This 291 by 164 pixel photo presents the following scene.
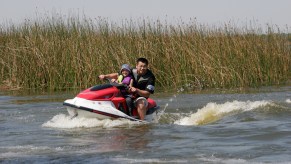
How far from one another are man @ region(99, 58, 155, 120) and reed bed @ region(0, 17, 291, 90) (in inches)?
249

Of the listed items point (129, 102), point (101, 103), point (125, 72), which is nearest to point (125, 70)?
point (125, 72)

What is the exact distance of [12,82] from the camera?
1928 cm

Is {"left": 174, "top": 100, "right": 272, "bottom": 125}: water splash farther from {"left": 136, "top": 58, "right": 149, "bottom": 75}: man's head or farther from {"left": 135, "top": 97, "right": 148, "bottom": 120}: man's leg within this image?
{"left": 136, "top": 58, "right": 149, "bottom": 75}: man's head

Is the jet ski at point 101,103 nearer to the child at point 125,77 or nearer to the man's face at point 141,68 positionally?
the child at point 125,77

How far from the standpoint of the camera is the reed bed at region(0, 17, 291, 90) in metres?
18.2

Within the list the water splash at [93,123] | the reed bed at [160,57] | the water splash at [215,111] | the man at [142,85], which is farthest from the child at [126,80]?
the reed bed at [160,57]

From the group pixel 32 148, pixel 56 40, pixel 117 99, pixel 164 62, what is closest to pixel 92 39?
pixel 56 40

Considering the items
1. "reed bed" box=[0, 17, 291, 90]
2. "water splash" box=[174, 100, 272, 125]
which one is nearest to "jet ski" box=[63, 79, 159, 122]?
"water splash" box=[174, 100, 272, 125]

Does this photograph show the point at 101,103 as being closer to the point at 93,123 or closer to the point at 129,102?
the point at 93,123

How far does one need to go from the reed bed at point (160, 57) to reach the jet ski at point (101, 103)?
6.72 meters

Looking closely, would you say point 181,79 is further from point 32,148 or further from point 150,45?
point 32,148

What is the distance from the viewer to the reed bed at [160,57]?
59.8ft

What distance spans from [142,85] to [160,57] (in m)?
6.80

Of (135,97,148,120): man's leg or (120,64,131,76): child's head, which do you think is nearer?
(135,97,148,120): man's leg
